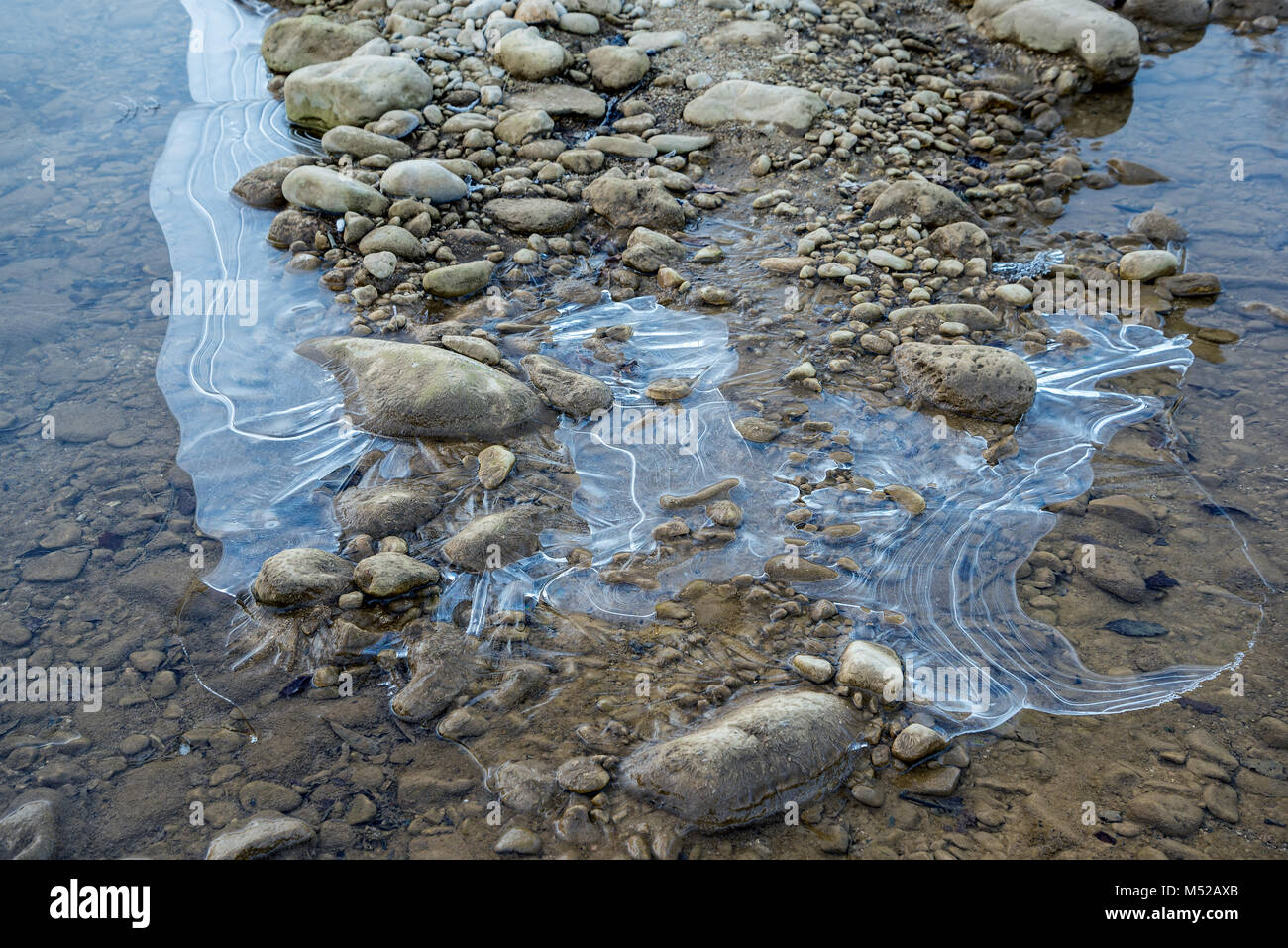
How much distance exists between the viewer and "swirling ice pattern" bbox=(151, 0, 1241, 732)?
10.8 ft

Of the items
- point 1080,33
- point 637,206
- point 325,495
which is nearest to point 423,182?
point 637,206

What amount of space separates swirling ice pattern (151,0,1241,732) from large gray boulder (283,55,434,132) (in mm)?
1631

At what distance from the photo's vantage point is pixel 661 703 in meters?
2.99

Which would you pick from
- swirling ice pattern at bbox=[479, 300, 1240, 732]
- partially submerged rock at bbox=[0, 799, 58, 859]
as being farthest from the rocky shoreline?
partially submerged rock at bbox=[0, 799, 58, 859]

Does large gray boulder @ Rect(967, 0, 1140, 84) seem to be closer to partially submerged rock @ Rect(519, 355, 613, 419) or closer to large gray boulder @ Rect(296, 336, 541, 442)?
partially submerged rock @ Rect(519, 355, 613, 419)

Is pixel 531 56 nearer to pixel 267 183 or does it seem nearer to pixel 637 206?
pixel 637 206

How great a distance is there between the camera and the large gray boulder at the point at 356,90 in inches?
254

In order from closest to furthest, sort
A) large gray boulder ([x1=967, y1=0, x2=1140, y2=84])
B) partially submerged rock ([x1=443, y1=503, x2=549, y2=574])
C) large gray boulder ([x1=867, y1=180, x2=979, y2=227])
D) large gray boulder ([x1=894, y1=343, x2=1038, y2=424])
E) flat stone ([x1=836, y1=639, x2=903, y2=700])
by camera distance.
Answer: flat stone ([x1=836, y1=639, x2=903, y2=700]) → partially submerged rock ([x1=443, y1=503, x2=549, y2=574]) → large gray boulder ([x1=894, y1=343, x2=1038, y2=424]) → large gray boulder ([x1=867, y1=180, x2=979, y2=227]) → large gray boulder ([x1=967, y1=0, x2=1140, y2=84])

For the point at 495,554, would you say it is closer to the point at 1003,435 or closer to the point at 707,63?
the point at 1003,435

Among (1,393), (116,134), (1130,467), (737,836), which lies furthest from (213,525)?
(116,134)

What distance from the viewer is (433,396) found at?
4078mm

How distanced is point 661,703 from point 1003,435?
2300mm

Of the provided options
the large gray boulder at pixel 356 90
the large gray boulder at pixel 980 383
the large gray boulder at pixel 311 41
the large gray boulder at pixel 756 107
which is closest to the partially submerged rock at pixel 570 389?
the large gray boulder at pixel 980 383

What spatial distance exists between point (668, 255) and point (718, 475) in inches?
77.4
